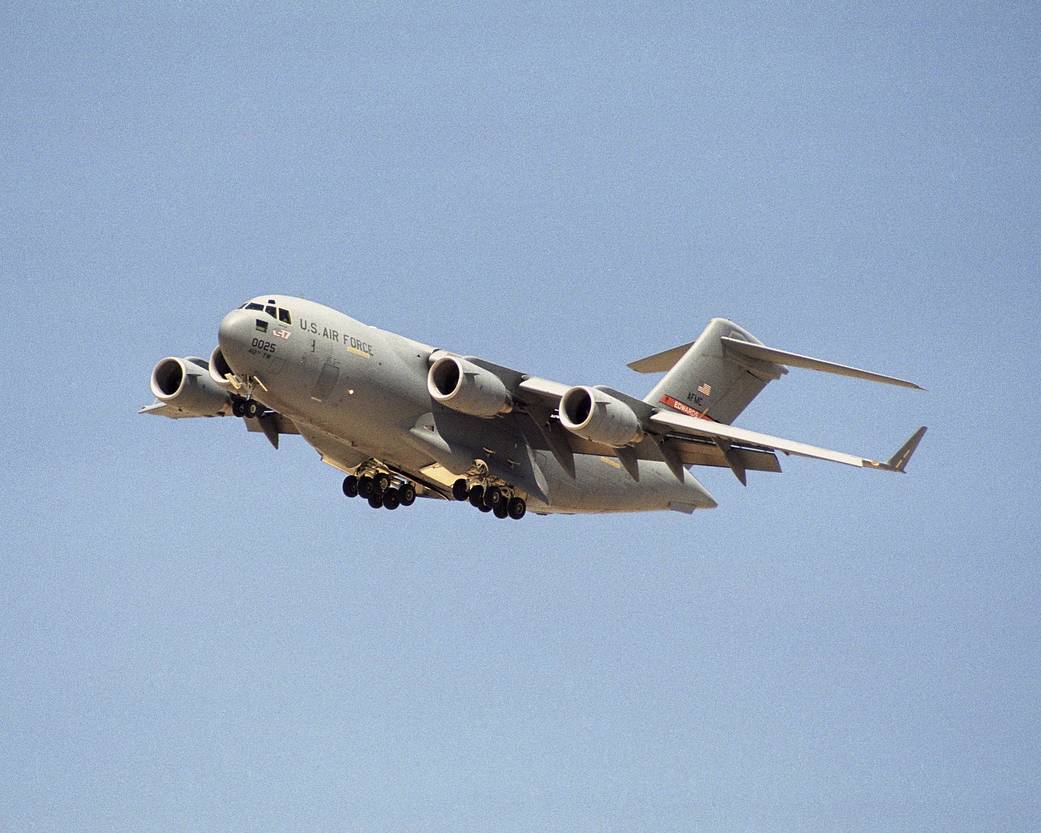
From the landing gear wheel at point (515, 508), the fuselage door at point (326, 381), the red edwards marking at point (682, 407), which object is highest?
the fuselage door at point (326, 381)

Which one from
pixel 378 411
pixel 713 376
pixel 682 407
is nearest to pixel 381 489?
pixel 378 411

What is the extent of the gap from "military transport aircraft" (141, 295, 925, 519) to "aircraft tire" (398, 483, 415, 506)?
2 cm

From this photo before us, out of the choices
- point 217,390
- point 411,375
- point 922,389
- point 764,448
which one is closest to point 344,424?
point 411,375

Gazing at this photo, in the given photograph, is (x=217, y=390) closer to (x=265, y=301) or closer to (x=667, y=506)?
(x=265, y=301)

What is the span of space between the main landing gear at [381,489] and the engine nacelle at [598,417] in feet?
10.5

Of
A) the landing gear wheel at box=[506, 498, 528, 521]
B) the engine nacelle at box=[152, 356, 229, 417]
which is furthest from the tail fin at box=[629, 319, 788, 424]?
the engine nacelle at box=[152, 356, 229, 417]

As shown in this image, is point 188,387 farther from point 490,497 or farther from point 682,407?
point 682,407

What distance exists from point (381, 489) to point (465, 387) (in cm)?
295

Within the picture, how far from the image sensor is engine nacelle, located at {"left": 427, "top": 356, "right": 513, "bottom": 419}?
907 inches

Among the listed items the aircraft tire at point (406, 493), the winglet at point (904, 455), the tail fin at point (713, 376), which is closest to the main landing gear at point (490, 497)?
the aircraft tire at point (406, 493)

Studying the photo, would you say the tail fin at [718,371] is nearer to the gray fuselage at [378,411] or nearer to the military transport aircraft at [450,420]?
the military transport aircraft at [450,420]

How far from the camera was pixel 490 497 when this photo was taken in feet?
79.5

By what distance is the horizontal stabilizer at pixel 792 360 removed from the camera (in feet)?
80.4

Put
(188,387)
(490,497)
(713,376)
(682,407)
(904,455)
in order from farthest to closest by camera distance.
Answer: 1. (713,376)
2. (682,407)
3. (188,387)
4. (490,497)
5. (904,455)
